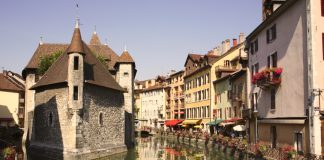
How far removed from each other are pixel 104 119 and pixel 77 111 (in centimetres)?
416

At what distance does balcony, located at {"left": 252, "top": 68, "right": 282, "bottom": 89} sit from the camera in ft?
80.3

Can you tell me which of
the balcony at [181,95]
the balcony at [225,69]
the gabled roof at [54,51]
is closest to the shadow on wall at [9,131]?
the gabled roof at [54,51]

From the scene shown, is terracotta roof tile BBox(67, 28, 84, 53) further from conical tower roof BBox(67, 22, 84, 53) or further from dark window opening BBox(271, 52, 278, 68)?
dark window opening BBox(271, 52, 278, 68)

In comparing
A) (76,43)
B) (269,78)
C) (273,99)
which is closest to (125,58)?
(76,43)

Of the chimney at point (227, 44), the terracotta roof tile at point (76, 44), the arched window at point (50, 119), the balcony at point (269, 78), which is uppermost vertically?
the chimney at point (227, 44)

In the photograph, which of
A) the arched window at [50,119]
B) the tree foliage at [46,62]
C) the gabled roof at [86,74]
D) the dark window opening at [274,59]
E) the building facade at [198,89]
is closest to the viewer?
the dark window opening at [274,59]

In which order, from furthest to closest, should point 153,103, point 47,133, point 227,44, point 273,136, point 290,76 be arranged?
1. point 153,103
2. point 227,44
3. point 47,133
4. point 273,136
5. point 290,76

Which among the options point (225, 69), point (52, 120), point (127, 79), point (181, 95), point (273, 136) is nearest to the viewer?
point (273, 136)

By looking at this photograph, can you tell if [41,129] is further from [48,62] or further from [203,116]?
[203,116]

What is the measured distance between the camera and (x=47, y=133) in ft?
105

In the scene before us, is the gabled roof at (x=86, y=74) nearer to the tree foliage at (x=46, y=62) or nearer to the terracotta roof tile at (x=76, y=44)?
the terracotta roof tile at (x=76, y=44)

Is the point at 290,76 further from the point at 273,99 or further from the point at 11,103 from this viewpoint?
the point at 11,103

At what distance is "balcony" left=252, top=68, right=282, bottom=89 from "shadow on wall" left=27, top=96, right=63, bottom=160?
615 inches

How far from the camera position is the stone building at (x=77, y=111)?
2894 cm
